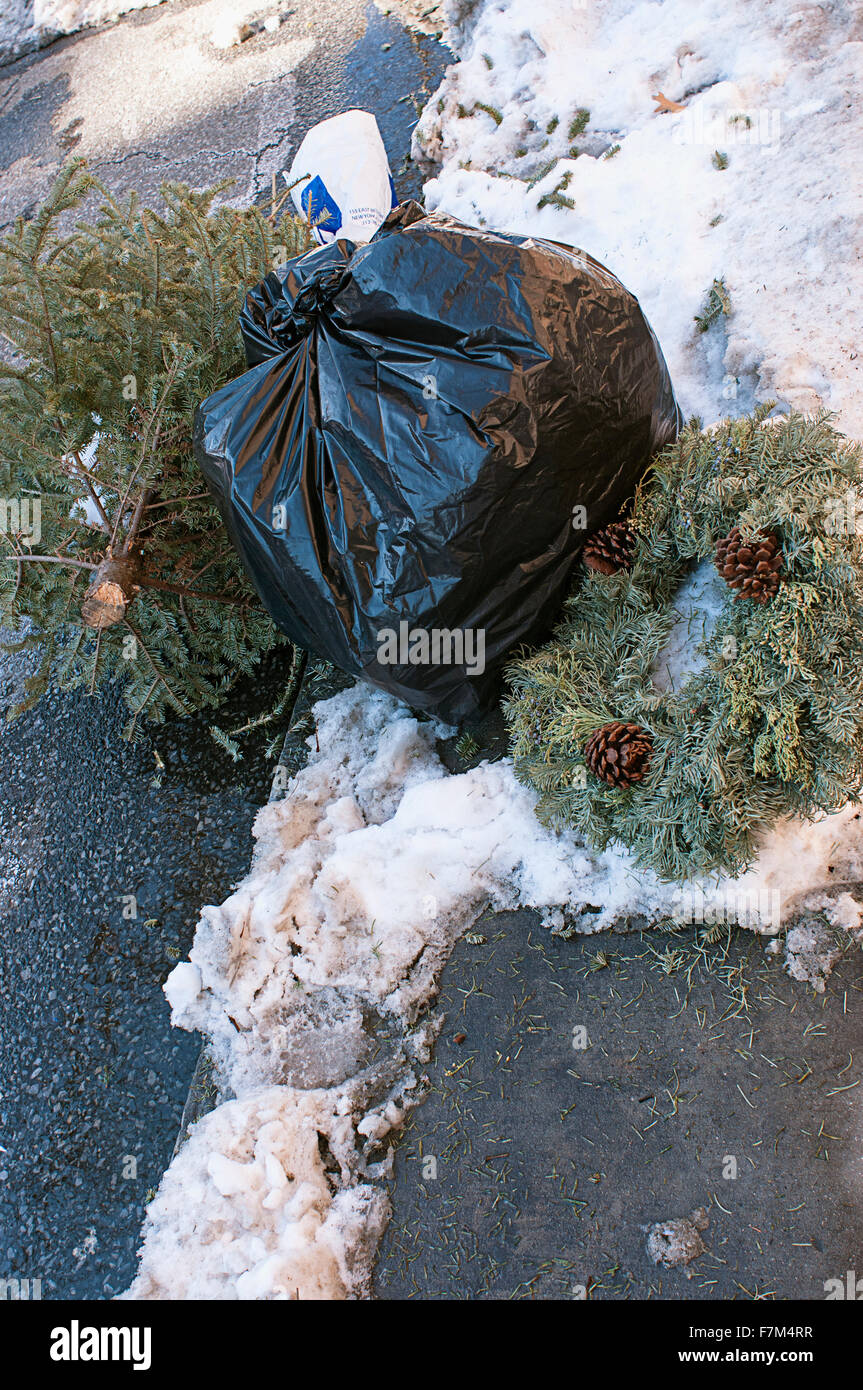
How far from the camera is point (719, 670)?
162 cm

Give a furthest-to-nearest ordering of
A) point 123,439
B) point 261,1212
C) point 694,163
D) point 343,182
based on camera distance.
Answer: point 343,182, point 694,163, point 123,439, point 261,1212

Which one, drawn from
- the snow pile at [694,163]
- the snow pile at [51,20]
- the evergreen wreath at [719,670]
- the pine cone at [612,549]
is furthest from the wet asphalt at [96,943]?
the snow pile at [51,20]

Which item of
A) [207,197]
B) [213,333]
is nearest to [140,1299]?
[213,333]

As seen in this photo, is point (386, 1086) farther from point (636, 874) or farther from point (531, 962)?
point (636, 874)

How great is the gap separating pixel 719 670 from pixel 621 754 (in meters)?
0.25

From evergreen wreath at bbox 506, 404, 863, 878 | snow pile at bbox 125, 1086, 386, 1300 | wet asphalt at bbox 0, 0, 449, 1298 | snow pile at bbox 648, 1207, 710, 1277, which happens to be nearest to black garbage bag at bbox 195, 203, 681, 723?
evergreen wreath at bbox 506, 404, 863, 878

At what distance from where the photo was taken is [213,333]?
6.98 ft

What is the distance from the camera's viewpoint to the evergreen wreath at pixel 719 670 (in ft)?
5.03

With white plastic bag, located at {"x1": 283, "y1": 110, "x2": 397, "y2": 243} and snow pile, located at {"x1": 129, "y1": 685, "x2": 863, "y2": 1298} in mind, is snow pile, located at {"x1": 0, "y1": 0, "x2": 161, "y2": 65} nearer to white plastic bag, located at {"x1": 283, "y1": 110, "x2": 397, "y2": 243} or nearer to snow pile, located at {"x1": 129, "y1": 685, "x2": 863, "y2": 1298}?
white plastic bag, located at {"x1": 283, "y1": 110, "x2": 397, "y2": 243}

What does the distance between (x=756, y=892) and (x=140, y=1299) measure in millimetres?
1398

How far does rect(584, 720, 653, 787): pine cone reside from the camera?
1645mm

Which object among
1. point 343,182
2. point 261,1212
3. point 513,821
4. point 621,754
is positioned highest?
point 343,182

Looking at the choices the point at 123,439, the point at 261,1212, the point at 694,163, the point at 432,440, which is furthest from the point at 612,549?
the point at 694,163

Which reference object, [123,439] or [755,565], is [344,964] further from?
[123,439]
